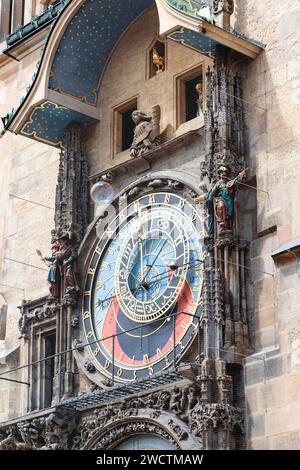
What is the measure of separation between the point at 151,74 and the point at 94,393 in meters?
4.63

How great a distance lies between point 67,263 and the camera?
59.2ft

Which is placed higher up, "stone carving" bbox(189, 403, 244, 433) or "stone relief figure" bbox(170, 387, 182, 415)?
"stone relief figure" bbox(170, 387, 182, 415)

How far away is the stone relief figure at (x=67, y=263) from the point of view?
17.9 m

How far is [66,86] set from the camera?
61.7ft

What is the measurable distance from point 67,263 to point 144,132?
78.9 inches

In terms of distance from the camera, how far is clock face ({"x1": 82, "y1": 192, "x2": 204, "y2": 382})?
16.6 metres

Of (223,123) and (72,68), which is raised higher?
(72,68)

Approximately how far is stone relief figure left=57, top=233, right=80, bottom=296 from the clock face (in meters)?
0.19

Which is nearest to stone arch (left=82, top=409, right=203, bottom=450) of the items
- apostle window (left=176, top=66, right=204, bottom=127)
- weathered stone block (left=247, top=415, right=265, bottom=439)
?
weathered stone block (left=247, top=415, right=265, bottom=439)

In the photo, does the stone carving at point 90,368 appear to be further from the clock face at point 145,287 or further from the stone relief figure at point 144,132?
the stone relief figure at point 144,132

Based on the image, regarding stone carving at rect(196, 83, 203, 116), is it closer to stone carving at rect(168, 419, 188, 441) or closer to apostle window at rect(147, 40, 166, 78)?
apostle window at rect(147, 40, 166, 78)

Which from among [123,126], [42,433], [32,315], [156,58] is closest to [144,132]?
[123,126]

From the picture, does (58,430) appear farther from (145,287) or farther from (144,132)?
(144,132)

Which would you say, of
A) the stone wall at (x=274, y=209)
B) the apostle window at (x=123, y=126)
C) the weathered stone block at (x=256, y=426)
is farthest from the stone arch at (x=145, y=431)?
the apostle window at (x=123, y=126)
